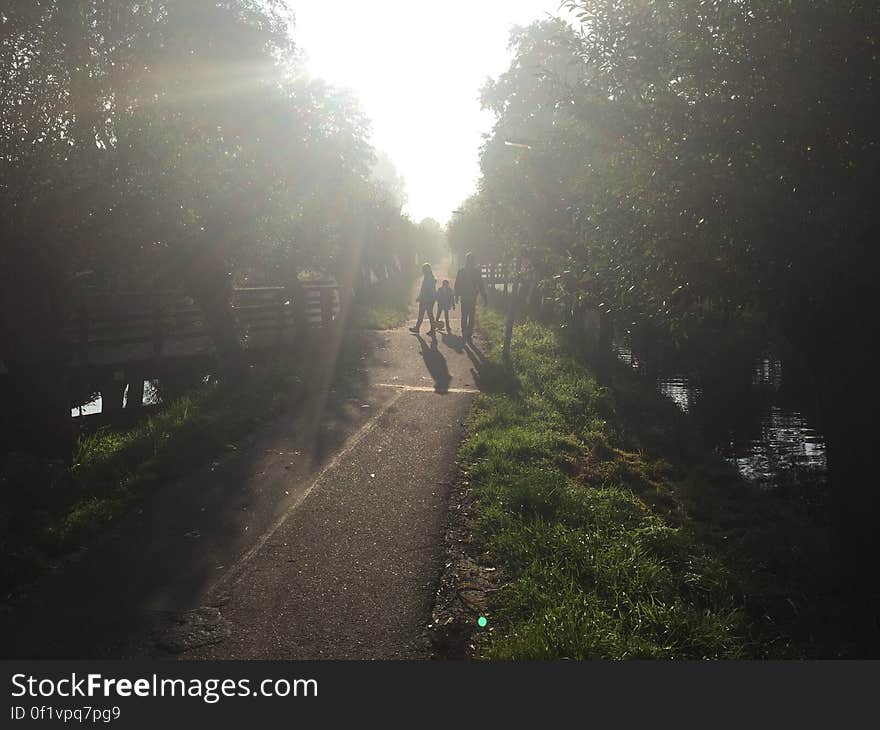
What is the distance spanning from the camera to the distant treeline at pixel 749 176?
16.3 ft

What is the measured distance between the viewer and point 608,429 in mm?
11266

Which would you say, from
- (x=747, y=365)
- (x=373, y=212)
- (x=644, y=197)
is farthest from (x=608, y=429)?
(x=373, y=212)

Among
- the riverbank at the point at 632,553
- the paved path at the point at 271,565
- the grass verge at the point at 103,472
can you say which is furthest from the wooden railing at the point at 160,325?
the riverbank at the point at 632,553

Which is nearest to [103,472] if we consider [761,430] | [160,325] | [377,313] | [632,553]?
[632,553]

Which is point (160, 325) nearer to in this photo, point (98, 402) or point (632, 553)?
point (98, 402)

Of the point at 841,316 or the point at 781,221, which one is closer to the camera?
the point at 781,221

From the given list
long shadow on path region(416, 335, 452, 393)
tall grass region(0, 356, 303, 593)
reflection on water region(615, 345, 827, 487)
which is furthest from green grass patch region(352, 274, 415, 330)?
tall grass region(0, 356, 303, 593)

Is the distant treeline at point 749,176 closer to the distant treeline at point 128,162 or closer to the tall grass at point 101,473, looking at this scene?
the tall grass at point 101,473

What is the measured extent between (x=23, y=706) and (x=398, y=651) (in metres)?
2.25

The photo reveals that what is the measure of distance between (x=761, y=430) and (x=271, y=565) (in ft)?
32.5

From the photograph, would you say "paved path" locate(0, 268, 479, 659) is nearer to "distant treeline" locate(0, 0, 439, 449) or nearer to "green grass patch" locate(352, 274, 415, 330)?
"distant treeline" locate(0, 0, 439, 449)

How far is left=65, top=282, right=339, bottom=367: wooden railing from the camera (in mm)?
16125

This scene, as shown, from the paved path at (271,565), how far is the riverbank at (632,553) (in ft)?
1.65

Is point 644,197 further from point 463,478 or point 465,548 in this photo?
point 463,478
